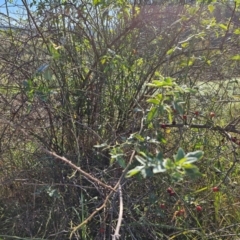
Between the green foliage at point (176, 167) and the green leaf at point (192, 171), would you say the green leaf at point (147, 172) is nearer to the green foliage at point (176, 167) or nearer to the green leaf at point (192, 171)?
the green foliage at point (176, 167)

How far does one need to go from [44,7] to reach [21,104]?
0.63 m

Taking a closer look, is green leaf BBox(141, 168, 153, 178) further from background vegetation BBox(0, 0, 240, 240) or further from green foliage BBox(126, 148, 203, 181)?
background vegetation BBox(0, 0, 240, 240)

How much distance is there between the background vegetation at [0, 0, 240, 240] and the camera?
2.61 meters

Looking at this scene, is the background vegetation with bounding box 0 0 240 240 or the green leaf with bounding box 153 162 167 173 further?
the background vegetation with bounding box 0 0 240 240

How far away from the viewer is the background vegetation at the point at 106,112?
103 inches

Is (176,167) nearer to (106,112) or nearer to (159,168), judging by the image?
(159,168)

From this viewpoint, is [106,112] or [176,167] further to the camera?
[106,112]

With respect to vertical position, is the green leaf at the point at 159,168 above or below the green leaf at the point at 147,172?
above

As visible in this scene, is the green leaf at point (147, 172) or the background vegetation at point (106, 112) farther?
the background vegetation at point (106, 112)

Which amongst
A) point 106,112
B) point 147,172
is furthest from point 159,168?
point 106,112

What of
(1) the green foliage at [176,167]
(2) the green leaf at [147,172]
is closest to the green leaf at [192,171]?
(1) the green foliage at [176,167]

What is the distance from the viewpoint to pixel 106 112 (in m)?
2.98

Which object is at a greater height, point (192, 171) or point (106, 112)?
point (192, 171)

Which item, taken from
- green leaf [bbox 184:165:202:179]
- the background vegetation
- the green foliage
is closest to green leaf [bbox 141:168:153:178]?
the green foliage
